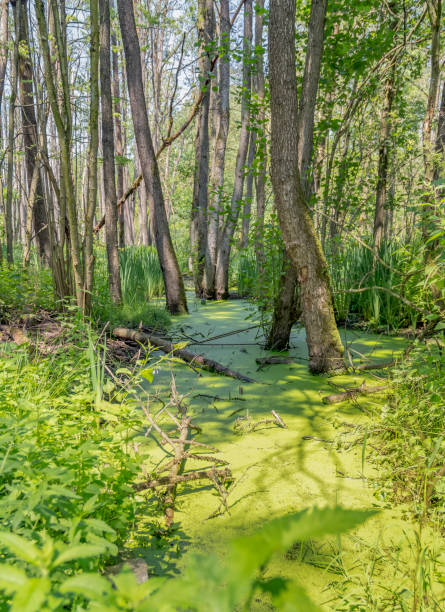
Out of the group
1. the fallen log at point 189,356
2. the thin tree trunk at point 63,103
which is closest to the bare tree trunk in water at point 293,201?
the fallen log at point 189,356

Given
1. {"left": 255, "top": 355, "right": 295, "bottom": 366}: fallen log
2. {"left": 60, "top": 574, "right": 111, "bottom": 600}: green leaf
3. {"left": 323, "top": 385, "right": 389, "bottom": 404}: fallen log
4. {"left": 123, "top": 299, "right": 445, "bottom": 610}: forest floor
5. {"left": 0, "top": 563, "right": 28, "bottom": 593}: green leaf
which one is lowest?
{"left": 123, "top": 299, "right": 445, "bottom": 610}: forest floor

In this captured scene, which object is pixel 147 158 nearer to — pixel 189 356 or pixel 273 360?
pixel 189 356

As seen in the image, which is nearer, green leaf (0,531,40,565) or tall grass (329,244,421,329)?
green leaf (0,531,40,565)

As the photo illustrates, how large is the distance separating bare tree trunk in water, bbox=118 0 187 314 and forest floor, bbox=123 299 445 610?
215 cm

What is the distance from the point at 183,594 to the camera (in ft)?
1.53

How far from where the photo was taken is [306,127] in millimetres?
3047

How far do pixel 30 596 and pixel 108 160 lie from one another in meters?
4.76

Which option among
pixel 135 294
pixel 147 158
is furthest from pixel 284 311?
pixel 147 158

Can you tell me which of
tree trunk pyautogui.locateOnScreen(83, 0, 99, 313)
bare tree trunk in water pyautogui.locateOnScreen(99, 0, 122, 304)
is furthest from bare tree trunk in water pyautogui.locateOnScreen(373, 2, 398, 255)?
tree trunk pyautogui.locateOnScreen(83, 0, 99, 313)

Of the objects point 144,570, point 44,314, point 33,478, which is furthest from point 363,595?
point 44,314

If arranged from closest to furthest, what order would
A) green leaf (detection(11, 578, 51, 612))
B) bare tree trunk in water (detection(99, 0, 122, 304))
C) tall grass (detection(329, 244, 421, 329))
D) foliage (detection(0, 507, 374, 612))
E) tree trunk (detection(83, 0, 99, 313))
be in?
1. foliage (detection(0, 507, 374, 612))
2. green leaf (detection(11, 578, 51, 612))
3. tree trunk (detection(83, 0, 99, 313))
4. tall grass (detection(329, 244, 421, 329))
5. bare tree trunk in water (detection(99, 0, 122, 304))

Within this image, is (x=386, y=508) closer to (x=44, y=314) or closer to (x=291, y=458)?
(x=291, y=458)

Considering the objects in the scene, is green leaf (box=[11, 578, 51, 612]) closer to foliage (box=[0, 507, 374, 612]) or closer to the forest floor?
foliage (box=[0, 507, 374, 612])

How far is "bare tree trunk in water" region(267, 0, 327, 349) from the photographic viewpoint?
9.60 ft
